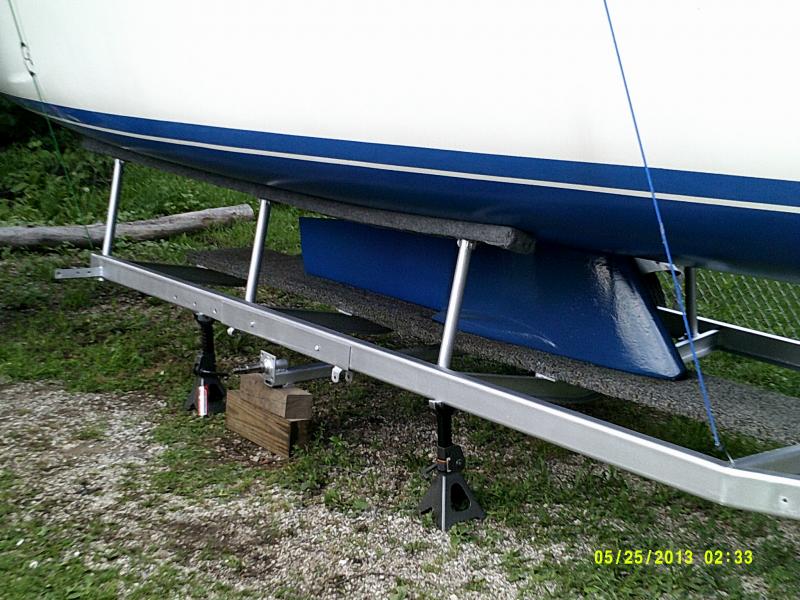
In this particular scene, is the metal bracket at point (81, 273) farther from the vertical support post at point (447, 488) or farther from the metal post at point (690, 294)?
the metal post at point (690, 294)

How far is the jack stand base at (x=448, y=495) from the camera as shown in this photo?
2.52m

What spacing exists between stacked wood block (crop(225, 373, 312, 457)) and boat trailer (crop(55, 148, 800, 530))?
0.12 meters

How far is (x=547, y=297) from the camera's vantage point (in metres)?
2.57

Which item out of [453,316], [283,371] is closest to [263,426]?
[283,371]

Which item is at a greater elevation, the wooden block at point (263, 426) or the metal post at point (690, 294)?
the metal post at point (690, 294)

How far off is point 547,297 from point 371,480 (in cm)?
80

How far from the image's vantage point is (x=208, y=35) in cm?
271

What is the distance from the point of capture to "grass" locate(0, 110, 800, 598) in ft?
7.48

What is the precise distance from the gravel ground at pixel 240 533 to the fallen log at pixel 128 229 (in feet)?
8.05

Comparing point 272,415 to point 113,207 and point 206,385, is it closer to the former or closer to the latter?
point 206,385

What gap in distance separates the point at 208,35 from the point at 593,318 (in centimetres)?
140

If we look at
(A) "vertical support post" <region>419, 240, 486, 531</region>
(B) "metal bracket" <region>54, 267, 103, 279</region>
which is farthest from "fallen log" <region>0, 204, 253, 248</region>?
(A) "vertical support post" <region>419, 240, 486, 531</region>

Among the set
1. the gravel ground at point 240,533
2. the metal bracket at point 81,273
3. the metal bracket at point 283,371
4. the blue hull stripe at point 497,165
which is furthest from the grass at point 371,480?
the blue hull stripe at point 497,165
